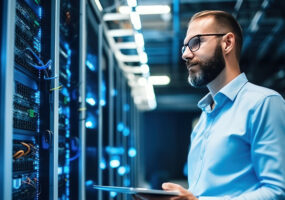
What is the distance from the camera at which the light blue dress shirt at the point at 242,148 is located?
46.7 inches

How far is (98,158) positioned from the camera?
9.37ft

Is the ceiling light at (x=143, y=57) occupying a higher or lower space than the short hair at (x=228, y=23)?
higher

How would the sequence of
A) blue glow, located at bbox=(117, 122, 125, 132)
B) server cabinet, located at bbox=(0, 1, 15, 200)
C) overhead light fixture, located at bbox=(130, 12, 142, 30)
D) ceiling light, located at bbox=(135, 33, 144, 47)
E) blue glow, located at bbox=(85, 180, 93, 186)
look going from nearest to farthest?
server cabinet, located at bbox=(0, 1, 15, 200) < overhead light fixture, located at bbox=(130, 12, 142, 30) < blue glow, located at bbox=(85, 180, 93, 186) < ceiling light, located at bbox=(135, 33, 144, 47) < blue glow, located at bbox=(117, 122, 125, 132)

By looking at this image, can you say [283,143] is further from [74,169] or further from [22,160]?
[74,169]

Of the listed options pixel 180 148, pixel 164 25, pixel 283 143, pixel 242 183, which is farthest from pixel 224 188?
pixel 180 148

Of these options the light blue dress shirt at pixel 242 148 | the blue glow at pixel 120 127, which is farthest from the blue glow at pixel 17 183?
the blue glow at pixel 120 127

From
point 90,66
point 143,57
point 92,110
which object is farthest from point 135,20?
point 143,57

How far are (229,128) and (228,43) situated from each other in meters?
0.42

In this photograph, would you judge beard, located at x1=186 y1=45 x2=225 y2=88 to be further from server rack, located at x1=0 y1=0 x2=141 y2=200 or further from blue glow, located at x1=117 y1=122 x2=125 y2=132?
blue glow, located at x1=117 y1=122 x2=125 y2=132

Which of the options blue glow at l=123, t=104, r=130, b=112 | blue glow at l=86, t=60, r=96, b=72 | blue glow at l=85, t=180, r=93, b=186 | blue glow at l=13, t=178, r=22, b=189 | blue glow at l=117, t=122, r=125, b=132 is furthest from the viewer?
blue glow at l=123, t=104, r=130, b=112

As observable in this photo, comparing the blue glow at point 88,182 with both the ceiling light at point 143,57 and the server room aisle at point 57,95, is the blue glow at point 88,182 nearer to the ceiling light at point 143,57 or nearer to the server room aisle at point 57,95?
the server room aisle at point 57,95

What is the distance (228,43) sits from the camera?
1499mm

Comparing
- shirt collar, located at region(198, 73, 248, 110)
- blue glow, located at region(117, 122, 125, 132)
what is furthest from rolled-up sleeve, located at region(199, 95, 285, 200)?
blue glow, located at region(117, 122, 125, 132)

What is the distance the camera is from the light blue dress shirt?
1186mm
